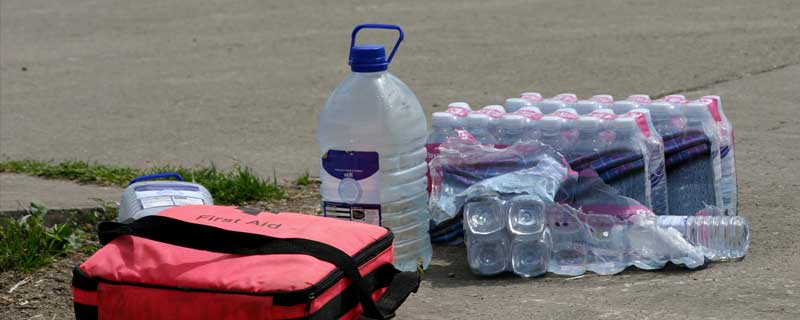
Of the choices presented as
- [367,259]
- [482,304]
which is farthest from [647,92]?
[367,259]

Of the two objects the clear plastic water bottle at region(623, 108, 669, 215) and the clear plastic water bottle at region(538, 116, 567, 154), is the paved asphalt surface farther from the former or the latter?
the clear plastic water bottle at region(538, 116, 567, 154)

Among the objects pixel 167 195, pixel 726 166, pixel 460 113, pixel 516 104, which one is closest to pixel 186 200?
pixel 167 195

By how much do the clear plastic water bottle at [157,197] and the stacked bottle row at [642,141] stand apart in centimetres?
99

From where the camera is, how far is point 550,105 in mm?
4750

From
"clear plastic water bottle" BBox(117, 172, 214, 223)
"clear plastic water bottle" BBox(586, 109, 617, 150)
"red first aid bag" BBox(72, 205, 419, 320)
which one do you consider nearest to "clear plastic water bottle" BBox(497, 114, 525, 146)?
"clear plastic water bottle" BBox(586, 109, 617, 150)

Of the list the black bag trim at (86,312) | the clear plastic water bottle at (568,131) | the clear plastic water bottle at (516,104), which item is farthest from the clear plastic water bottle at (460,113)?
the black bag trim at (86,312)

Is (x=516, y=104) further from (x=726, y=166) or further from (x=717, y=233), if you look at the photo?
(x=717, y=233)

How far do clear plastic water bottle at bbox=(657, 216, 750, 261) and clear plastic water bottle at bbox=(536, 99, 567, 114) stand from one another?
2.58 ft

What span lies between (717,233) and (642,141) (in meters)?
0.45

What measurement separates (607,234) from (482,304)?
2.21 feet

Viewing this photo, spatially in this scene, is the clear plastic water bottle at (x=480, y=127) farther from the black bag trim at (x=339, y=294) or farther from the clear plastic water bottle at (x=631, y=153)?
the black bag trim at (x=339, y=294)

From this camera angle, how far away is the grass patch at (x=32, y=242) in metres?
4.26

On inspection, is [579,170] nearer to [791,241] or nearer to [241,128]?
Answer: [791,241]

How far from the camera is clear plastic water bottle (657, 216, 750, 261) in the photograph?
4.11 meters
